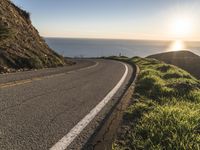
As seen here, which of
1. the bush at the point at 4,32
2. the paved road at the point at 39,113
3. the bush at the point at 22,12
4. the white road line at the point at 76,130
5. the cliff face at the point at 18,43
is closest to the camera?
the white road line at the point at 76,130

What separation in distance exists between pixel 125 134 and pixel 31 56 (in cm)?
1618

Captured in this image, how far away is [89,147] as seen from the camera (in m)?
4.52

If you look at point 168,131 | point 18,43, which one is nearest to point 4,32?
point 18,43

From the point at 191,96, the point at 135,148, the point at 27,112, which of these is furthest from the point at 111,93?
the point at 135,148

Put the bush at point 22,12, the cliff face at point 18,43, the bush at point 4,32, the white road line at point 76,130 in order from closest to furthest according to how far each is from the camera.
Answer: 1. the white road line at point 76,130
2. the cliff face at point 18,43
3. the bush at point 4,32
4. the bush at point 22,12

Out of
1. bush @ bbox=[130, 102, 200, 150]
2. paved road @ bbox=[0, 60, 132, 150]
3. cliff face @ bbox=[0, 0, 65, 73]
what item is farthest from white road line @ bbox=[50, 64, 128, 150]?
cliff face @ bbox=[0, 0, 65, 73]

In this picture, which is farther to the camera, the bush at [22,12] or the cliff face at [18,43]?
the bush at [22,12]

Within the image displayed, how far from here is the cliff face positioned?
18266 millimetres

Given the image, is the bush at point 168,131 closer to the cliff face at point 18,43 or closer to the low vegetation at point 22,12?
the cliff face at point 18,43

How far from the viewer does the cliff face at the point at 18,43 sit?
1827 centimetres

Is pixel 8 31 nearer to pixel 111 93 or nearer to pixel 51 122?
pixel 111 93

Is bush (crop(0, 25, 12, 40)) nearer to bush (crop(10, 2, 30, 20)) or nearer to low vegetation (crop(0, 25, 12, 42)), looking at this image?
low vegetation (crop(0, 25, 12, 42))

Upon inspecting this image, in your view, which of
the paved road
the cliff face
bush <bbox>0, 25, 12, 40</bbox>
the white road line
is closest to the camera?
the white road line

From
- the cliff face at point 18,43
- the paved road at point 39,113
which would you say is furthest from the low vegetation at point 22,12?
the paved road at point 39,113
